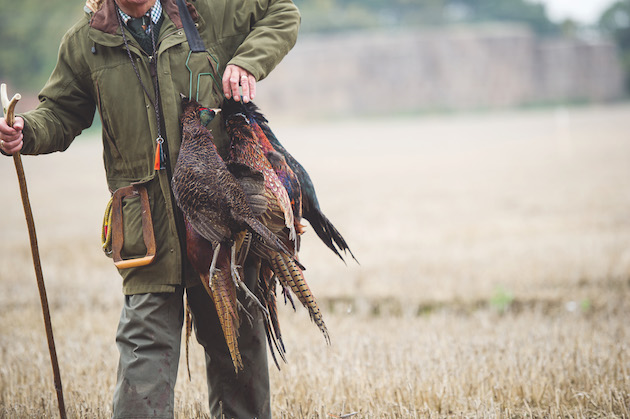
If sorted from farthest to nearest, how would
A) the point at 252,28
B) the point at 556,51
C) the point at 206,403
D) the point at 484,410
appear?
the point at 556,51 < the point at 206,403 < the point at 484,410 < the point at 252,28

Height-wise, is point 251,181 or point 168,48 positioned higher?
point 168,48

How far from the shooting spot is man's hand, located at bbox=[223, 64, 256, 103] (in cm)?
298

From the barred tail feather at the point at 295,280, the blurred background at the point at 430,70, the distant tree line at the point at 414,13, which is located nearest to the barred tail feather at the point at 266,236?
the barred tail feather at the point at 295,280

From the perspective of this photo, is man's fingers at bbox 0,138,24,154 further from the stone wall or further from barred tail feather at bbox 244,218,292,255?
the stone wall

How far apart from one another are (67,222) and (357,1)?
9379cm

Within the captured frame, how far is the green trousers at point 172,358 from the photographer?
292 centimetres

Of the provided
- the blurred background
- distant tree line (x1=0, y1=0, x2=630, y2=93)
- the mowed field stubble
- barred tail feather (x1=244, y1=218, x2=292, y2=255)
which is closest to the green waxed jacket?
barred tail feather (x1=244, y1=218, x2=292, y2=255)

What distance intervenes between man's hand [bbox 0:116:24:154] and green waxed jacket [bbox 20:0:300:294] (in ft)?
0.22

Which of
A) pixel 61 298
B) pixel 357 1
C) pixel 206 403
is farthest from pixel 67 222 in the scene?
pixel 357 1

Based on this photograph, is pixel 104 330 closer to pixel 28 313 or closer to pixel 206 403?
pixel 28 313

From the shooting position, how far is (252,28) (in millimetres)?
3271

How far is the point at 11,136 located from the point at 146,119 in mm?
555

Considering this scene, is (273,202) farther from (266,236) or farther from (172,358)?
(172,358)

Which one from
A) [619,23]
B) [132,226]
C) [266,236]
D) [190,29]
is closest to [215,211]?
[266,236]
